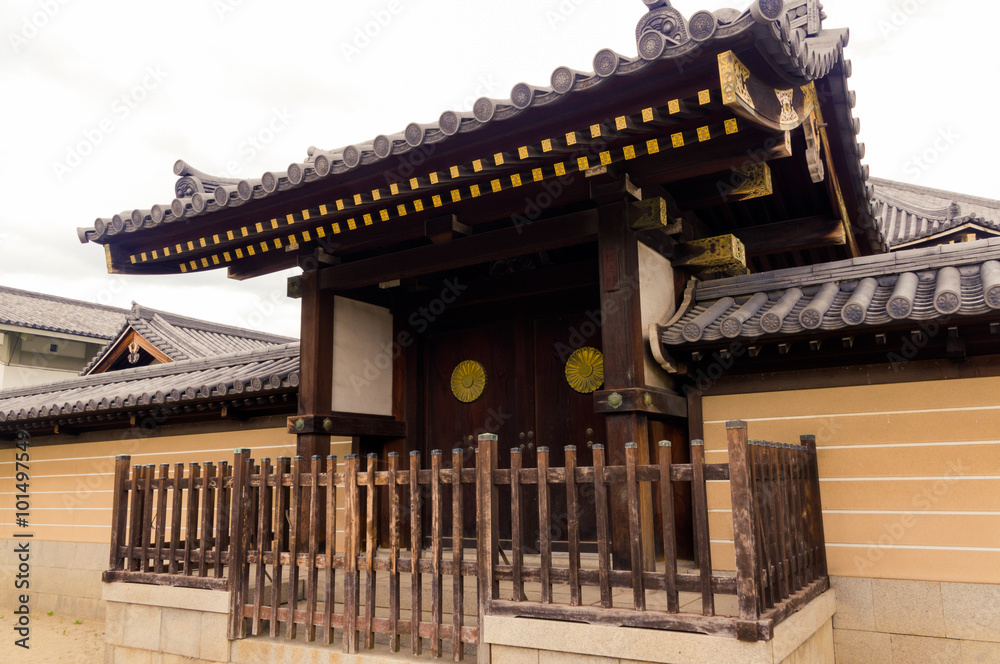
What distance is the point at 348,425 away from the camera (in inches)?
288

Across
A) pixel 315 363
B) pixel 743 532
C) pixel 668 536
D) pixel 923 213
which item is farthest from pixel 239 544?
pixel 923 213

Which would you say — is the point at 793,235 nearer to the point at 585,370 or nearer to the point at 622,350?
the point at 585,370

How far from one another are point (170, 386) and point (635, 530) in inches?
283

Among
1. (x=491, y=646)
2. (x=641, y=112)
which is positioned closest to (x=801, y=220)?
(x=641, y=112)

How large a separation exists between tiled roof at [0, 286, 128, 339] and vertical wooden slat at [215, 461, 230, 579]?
682 inches

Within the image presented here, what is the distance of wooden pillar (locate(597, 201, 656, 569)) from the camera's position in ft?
17.6

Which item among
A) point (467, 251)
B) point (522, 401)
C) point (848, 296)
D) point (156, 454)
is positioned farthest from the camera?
point (156, 454)

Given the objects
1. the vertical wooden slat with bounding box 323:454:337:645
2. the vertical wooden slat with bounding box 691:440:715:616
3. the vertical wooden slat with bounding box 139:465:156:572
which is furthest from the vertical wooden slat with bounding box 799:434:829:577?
the vertical wooden slat with bounding box 139:465:156:572

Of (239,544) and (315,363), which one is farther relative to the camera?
(315,363)

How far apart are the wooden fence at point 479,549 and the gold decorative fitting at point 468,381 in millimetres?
1731

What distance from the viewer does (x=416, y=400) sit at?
802cm

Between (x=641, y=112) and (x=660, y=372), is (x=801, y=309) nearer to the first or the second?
(x=660, y=372)

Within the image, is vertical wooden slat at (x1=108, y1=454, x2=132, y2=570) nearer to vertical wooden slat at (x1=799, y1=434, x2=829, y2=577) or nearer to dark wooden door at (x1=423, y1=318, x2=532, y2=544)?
dark wooden door at (x1=423, y1=318, x2=532, y2=544)

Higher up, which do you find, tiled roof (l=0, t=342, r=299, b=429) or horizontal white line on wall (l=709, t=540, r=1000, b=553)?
tiled roof (l=0, t=342, r=299, b=429)
